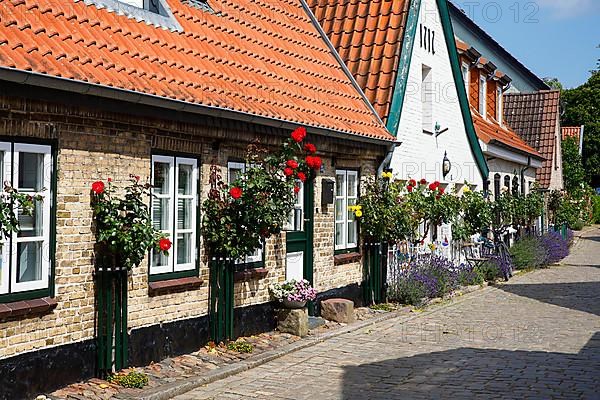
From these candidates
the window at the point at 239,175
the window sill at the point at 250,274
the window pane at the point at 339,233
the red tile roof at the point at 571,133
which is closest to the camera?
the window at the point at 239,175

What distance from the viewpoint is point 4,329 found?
7117mm

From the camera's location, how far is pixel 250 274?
11180 mm

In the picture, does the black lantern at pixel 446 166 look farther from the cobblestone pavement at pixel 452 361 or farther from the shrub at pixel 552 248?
the shrub at pixel 552 248

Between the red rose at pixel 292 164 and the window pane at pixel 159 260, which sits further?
the red rose at pixel 292 164

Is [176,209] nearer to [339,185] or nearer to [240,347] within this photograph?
[240,347]

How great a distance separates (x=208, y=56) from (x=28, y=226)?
426 centimetres

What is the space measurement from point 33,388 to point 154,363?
190 cm

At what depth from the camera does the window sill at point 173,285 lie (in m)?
9.15

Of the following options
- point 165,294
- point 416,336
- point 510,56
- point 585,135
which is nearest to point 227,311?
point 165,294

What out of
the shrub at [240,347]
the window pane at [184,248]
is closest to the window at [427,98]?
the shrub at [240,347]

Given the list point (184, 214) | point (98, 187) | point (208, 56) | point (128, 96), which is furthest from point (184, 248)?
point (208, 56)

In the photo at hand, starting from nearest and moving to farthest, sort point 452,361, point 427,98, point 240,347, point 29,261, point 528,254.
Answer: point 29,261 < point 452,361 < point 240,347 < point 427,98 < point 528,254

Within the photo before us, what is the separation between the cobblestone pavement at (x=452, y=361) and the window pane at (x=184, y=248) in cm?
154

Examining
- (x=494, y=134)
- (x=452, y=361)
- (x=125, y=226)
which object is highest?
(x=494, y=134)
